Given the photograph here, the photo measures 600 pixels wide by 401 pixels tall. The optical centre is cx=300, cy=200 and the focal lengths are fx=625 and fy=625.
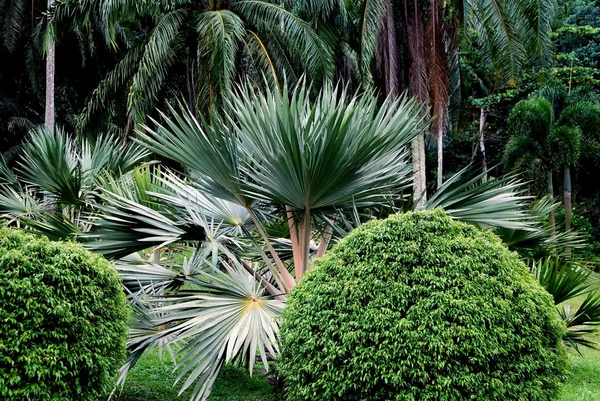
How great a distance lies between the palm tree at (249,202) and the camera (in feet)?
18.2

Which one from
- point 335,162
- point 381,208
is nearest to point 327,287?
point 335,162

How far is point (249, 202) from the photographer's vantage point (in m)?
6.40

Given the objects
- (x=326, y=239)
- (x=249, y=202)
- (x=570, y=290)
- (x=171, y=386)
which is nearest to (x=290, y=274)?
(x=326, y=239)

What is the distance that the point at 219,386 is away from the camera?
8.32 meters

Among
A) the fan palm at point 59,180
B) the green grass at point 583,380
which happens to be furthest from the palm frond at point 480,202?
the fan palm at point 59,180

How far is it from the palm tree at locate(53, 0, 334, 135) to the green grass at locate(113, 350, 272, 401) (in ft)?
21.1

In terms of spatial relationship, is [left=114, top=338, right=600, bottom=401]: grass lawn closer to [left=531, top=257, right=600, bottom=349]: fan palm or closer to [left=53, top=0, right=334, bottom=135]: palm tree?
[left=531, top=257, right=600, bottom=349]: fan palm

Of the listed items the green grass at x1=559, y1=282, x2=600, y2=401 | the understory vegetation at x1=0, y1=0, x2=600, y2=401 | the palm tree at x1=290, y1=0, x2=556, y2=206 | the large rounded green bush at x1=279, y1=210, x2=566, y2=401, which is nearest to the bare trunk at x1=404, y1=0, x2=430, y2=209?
the palm tree at x1=290, y1=0, x2=556, y2=206

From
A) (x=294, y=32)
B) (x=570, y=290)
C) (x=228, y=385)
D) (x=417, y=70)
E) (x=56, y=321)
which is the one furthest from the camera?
(x=417, y=70)

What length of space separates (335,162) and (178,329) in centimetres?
204

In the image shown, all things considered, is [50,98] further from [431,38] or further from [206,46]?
[431,38]

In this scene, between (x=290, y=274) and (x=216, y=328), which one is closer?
(x=216, y=328)

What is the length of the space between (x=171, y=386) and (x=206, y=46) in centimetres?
884

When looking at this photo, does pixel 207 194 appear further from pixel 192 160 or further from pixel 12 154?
pixel 12 154
